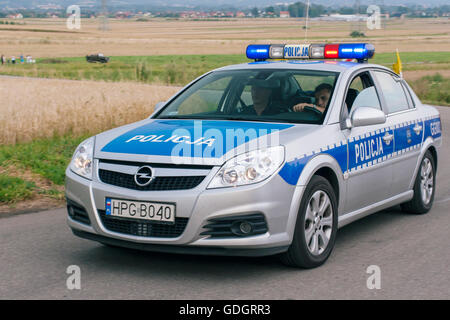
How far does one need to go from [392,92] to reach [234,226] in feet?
9.85

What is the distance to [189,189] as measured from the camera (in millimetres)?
5031

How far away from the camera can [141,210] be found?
16.8 ft

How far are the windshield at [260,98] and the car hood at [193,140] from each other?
0.98 feet

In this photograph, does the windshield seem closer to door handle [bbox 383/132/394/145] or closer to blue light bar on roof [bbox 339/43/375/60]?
blue light bar on roof [bbox 339/43/375/60]

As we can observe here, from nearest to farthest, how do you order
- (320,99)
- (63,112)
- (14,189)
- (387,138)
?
(320,99) → (387,138) → (14,189) → (63,112)

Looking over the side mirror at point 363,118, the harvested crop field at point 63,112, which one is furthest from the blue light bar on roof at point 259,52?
the harvested crop field at point 63,112

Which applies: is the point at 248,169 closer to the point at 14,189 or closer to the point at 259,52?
the point at 259,52

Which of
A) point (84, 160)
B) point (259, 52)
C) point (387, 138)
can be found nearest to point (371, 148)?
point (387, 138)

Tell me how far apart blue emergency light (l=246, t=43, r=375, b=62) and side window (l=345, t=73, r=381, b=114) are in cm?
25

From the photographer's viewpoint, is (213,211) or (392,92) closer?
(213,211)

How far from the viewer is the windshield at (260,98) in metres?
6.27

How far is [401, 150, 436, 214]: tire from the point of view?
7.63m

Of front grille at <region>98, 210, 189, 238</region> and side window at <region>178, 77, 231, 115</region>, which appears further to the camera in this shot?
side window at <region>178, 77, 231, 115</region>

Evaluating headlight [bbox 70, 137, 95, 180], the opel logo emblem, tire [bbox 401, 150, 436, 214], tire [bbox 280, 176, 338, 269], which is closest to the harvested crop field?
headlight [bbox 70, 137, 95, 180]
